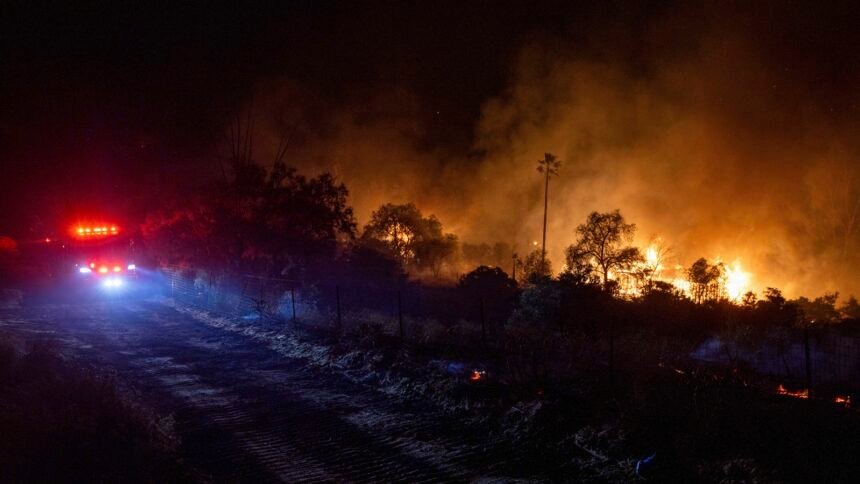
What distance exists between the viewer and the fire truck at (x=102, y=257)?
94.7 ft

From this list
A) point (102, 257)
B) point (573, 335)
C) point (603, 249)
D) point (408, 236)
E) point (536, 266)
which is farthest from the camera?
point (408, 236)

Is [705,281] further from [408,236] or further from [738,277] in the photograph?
[738,277]

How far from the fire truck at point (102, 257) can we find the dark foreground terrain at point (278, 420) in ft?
39.6

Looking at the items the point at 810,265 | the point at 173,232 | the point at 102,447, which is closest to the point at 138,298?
Result: the point at 173,232

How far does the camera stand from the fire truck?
2886 centimetres

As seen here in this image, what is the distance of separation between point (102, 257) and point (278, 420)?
2341cm

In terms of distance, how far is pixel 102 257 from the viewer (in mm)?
28906

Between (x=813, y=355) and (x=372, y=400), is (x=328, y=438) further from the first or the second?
(x=813, y=355)

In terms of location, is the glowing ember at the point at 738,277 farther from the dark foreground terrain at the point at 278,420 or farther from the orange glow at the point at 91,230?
the dark foreground terrain at the point at 278,420

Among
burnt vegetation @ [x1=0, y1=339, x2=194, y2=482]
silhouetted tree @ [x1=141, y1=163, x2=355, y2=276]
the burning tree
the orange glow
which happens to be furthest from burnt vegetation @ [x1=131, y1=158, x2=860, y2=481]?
the burning tree

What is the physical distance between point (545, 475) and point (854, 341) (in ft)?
42.7

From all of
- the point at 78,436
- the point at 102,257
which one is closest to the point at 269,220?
the point at 102,257

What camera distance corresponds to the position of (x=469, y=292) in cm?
3428

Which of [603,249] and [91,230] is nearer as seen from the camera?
[91,230]
